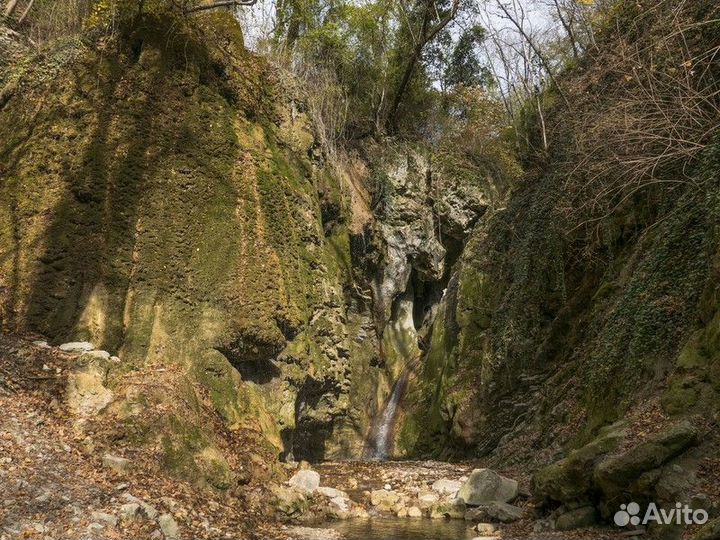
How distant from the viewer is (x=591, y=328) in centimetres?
1236

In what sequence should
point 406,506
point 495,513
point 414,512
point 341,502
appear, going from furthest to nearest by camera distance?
point 406,506, point 341,502, point 414,512, point 495,513

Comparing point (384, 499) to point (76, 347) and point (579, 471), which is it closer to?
point (579, 471)

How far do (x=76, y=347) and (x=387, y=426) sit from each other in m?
12.7

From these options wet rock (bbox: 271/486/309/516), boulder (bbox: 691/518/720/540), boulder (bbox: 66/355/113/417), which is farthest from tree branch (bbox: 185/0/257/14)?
boulder (bbox: 691/518/720/540)

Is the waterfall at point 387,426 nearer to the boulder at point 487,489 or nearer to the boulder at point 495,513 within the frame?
the boulder at point 487,489

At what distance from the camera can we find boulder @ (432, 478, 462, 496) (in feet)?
38.5

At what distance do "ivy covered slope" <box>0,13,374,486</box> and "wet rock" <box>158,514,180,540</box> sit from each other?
78.2 inches

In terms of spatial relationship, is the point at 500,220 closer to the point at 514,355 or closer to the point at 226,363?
the point at 514,355

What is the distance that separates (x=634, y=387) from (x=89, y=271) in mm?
10054

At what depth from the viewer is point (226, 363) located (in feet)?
38.9

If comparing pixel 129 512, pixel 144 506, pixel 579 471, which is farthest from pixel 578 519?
pixel 129 512

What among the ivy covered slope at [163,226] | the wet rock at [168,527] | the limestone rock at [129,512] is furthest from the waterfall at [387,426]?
the limestone rock at [129,512]

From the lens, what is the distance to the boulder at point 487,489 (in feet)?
34.5

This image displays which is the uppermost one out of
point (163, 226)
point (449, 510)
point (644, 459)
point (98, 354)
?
point (163, 226)
